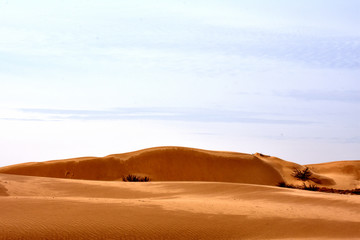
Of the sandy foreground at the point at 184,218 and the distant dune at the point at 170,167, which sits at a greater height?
the distant dune at the point at 170,167

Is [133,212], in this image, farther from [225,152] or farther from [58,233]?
[225,152]

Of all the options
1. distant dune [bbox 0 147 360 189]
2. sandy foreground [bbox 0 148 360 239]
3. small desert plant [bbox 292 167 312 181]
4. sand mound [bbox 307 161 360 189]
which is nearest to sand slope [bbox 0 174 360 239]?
sandy foreground [bbox 0 148 360 239]

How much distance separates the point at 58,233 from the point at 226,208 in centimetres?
351

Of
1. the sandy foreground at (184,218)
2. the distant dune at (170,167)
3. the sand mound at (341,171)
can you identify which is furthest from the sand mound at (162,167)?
the sandy foreground at (184,218)

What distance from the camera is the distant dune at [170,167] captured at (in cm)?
2398

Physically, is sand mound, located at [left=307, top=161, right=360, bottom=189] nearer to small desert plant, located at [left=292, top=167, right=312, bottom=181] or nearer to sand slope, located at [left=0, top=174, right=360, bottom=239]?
small desert plant, located at [left=292, top=167, right=312, bottom=181]

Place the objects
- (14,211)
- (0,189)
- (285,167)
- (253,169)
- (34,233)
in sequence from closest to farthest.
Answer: (34,233)
(14,211)
(0,189)
(253,169)
(285,167)

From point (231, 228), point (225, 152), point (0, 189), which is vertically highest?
point (225, 152)

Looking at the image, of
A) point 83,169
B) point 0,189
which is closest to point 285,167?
point 83,169

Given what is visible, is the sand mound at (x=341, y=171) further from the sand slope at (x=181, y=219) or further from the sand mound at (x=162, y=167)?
the sand slope at (x=181, y=219)

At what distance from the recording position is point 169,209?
803 centimetres

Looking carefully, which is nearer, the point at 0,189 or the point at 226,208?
the point at 226,208

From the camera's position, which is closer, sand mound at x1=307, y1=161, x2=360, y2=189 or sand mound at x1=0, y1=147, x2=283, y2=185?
sand mound at x1=0, y1=147, x2=283, y2=185

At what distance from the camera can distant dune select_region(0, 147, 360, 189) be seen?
2398cm
